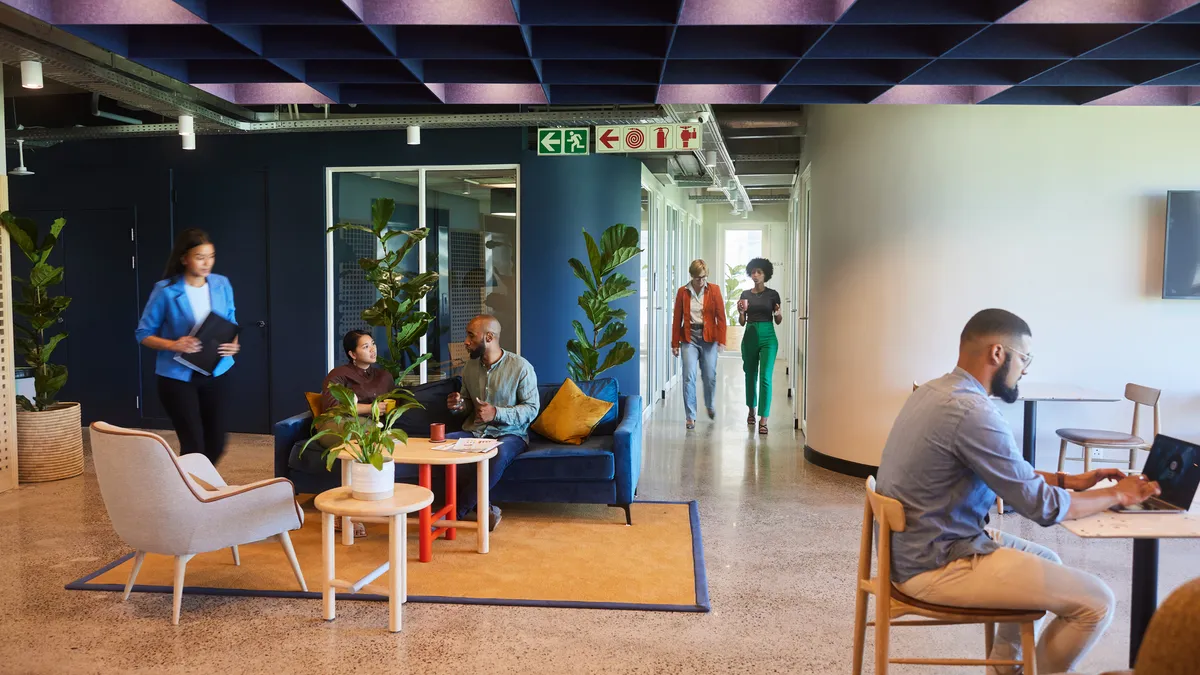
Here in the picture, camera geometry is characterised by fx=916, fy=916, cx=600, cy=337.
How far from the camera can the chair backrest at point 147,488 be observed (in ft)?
12.5

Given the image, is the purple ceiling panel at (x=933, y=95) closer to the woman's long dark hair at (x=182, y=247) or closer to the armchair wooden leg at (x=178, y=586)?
the woman's long dark hair at (x=182, y=247)

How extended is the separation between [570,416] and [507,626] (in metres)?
2.03

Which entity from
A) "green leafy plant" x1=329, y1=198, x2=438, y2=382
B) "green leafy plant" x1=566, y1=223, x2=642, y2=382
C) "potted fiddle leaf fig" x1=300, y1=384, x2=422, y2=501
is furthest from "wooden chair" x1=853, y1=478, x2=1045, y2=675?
"green leafy plant" x1=329, y1=198, x2=438, y2=382

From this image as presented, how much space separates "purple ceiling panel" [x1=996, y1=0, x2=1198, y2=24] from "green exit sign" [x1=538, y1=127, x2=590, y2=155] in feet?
12.6

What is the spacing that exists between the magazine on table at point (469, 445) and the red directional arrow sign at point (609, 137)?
113 inches

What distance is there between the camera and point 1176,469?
8.89ft

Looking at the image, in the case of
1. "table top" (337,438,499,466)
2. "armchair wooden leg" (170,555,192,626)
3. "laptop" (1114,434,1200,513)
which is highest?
"laptop" (1114,434,1200,513)

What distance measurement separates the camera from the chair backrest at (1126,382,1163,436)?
554 cm

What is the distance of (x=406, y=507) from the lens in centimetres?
386

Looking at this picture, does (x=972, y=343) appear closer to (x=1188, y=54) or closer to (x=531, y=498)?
(x=1188, y=54)

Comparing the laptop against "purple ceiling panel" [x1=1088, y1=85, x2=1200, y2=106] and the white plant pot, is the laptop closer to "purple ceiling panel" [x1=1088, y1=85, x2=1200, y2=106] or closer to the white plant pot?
the white plant pot

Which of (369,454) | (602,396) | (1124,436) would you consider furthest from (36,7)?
(1124,436)

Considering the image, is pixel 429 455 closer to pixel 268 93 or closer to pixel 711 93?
pixel 268 93

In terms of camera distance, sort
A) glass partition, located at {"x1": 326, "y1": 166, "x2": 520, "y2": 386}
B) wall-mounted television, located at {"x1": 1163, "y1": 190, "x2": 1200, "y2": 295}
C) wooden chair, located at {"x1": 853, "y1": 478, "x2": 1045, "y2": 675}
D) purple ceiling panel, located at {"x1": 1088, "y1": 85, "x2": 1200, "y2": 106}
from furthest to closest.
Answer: glass partition, located at {"x1": 326, "y1": 166, "x2": 520, "y2": 386}, wall-mounted television, located at {"x1": 1163, "y1": 190, "x2": 1200, "y2": 295}, purple ceiling panel, located at {"x1": 1088, "y1": 85, "x2": 1200, "y2": 106}, wooden chair, located at {"x1": 853, "y1": 478, "x2": 1045, "y2": 675}
